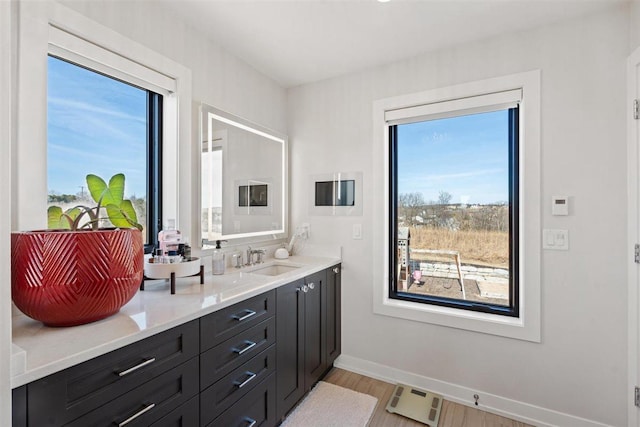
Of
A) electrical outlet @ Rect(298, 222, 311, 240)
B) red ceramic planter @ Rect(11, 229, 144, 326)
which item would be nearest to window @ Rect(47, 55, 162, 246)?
red ceramic planter @ Rect(11, 229, 144, 326)

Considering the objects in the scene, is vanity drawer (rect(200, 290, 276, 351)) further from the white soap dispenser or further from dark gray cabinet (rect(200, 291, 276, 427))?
the white soap dispenser

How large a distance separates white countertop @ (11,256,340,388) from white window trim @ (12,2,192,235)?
0.49 m

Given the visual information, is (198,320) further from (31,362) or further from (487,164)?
(487,164)

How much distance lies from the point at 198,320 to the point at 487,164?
2.11 m

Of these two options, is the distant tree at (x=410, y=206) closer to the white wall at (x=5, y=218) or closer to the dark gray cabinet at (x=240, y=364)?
the dark gray cabinet at (x=240, y=364)

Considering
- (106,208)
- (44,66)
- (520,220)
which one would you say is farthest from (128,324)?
(520,220)

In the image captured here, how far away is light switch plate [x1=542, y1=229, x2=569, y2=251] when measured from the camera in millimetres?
1769

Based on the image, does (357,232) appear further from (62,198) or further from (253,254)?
(62,198)

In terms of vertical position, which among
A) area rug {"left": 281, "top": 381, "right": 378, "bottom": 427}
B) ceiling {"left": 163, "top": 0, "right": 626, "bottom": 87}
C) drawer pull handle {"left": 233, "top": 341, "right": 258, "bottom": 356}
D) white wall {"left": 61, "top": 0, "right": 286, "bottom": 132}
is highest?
ceiling {"left": 163, "top": 0, "right": 626, "bottom": 87}

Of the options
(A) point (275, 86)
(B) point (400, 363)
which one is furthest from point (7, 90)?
(B) point (400, 363)

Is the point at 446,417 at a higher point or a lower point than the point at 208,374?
lower

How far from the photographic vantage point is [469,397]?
200 centimetres

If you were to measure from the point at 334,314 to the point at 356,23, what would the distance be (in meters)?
2.11

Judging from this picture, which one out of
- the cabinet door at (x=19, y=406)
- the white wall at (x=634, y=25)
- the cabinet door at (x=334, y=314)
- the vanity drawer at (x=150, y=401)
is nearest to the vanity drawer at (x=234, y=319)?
the vanity drawer at (x=150, y=401)
